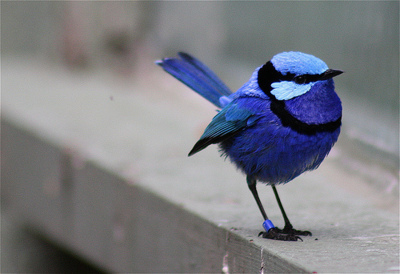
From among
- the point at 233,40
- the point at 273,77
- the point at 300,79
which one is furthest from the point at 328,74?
the point at 233,40

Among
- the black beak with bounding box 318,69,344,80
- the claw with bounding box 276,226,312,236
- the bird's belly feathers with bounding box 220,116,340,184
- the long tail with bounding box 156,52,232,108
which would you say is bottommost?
the claw with bounding box 276,226,312,236

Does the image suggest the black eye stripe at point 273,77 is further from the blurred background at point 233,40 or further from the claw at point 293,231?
the blurred background at point 233,40

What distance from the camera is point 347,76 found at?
4.17 meters

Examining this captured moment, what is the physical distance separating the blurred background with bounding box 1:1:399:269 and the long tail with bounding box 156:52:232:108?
1.25 m

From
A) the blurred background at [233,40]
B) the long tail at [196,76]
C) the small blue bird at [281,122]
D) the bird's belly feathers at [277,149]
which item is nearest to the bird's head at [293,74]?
the small blue bird at [281,122]

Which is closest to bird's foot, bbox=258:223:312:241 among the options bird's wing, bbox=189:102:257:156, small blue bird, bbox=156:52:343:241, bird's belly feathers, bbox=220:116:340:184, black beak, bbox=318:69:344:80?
small blue bird, bbox=156:52:343:241

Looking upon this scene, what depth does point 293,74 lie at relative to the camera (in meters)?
2.27

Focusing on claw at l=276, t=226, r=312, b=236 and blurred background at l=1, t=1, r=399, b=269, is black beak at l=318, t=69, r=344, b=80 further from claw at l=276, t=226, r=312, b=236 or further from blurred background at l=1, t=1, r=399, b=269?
blurred background at l=1, t=1, r=399, b=269

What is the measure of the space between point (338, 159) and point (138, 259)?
150 cm

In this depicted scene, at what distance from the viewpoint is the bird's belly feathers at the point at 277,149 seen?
229 cm

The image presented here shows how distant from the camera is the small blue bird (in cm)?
227

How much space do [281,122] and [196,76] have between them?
24.2 inches

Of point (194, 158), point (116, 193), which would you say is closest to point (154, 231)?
point (116, 193)

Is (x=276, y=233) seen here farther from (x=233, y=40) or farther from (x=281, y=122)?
(x=233, y=40)
